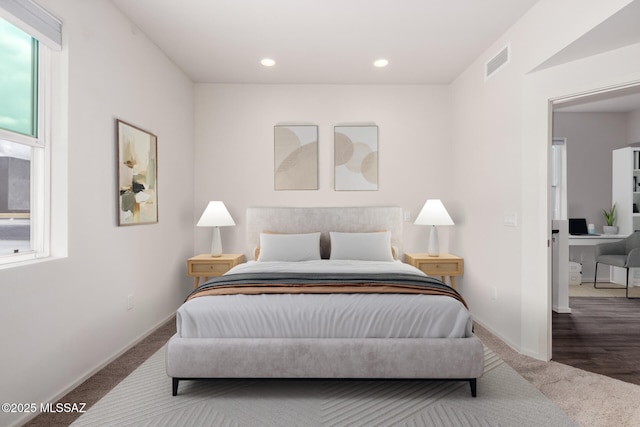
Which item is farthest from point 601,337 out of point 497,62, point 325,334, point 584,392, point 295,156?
point 295,156

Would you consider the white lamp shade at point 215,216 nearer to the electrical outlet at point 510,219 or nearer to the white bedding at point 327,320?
the white bedding at point 327,320

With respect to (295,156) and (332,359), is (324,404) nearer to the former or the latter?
(332,359)

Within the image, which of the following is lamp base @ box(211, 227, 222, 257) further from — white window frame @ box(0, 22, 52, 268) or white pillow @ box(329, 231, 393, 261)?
white window frame @ box(0, 22, 52, 268)

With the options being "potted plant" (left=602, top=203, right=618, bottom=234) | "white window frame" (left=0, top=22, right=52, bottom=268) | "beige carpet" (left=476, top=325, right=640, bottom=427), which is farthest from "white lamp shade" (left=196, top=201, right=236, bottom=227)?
"potted plant" (left=602, top=203, right=618, bottom=234)

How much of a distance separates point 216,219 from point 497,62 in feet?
10.5

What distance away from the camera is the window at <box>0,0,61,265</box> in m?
2.00

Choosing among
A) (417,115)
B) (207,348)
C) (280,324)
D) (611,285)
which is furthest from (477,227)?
(611,285)

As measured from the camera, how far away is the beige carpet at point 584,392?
203 cm

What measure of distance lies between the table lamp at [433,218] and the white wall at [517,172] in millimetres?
280

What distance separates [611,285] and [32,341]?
6.95 m

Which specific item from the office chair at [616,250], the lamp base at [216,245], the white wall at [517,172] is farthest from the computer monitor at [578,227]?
the lamp base at [216,245]

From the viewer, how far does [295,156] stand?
450 cm

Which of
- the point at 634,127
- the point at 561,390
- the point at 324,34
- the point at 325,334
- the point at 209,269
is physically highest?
the point at 324,34

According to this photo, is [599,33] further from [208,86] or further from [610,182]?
[610,182]
